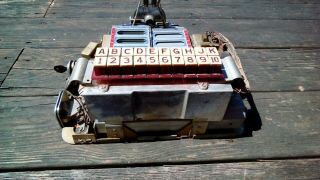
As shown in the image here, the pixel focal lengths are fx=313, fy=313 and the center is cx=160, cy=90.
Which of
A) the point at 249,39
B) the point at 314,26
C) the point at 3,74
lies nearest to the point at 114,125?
the point at 3,74

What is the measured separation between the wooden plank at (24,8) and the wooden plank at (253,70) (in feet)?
1.89

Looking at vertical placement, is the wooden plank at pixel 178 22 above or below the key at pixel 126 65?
below

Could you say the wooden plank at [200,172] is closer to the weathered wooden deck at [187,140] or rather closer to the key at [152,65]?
the weathered wooden deck at [187,140]

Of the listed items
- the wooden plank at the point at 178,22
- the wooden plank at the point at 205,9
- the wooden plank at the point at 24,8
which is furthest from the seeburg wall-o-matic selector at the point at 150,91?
the wooden plank at the point at 24,8

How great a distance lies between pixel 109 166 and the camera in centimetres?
140

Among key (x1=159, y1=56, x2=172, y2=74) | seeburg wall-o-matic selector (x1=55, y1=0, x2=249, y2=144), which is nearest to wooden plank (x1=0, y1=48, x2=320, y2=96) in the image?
seeburg wall-o-matic selector (x1=55, y1=0, x2=249, y2=144)

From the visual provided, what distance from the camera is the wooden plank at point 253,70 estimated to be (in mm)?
1820

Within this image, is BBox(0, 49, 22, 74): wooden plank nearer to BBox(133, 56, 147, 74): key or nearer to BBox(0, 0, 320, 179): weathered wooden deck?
BBox(0, 0, 320, 179): weathered wooden deck

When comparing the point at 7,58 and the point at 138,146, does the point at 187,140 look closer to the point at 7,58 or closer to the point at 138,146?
the point at 138,146

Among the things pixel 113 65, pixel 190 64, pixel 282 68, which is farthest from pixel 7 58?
pixel 282 68

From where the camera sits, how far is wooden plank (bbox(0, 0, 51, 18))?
99.7 inches

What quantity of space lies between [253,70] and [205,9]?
929mm

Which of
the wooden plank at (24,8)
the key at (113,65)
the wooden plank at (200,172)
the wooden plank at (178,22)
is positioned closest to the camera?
the key at (113,65)

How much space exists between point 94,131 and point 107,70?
0.34 m
